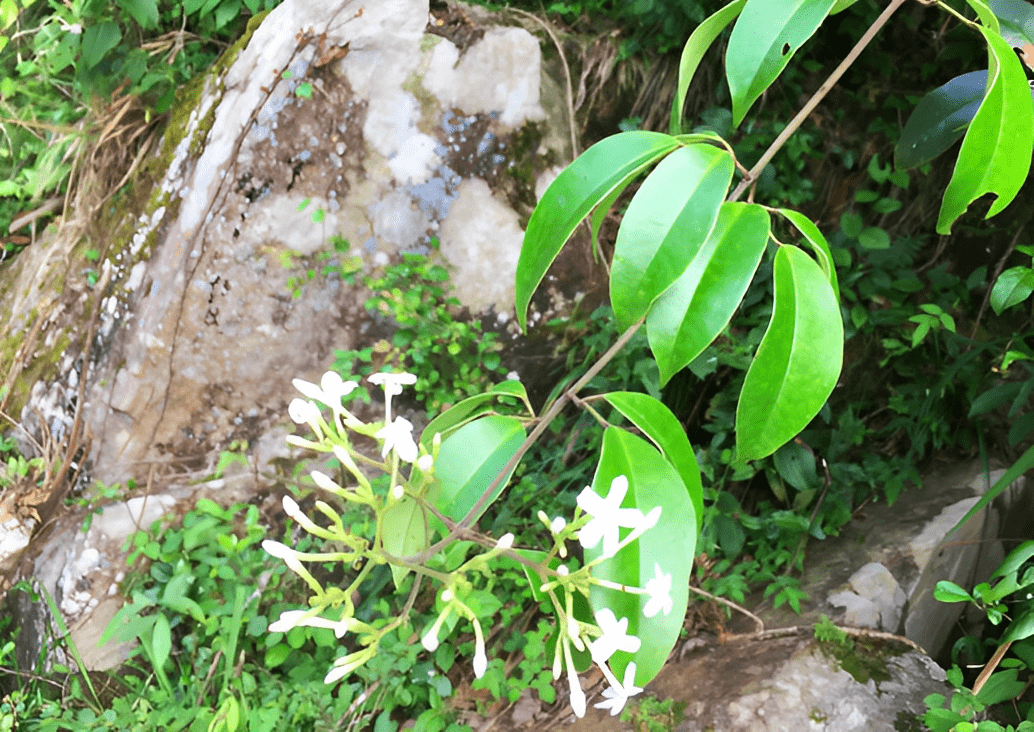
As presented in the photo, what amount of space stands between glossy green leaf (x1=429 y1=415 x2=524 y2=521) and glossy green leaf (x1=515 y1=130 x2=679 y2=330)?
0.57ft

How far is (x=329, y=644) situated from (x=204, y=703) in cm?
32

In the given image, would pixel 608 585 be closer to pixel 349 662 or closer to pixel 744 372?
pixel 349 662

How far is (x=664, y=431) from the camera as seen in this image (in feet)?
2.34

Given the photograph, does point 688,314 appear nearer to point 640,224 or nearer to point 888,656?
point 640,224

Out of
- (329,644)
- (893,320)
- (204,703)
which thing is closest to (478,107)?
(893,320)

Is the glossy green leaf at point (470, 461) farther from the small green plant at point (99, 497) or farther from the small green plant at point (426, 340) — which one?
the small green plant at point (99, 497)

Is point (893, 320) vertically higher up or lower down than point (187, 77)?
lower down

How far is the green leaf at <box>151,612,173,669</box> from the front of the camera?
1337 millimetres

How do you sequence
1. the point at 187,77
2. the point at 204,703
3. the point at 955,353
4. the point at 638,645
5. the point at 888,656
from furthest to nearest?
the point at 187,77 → the point at 955,353 → the point at 204,703 → the point at 888,656 → the point at 638,645

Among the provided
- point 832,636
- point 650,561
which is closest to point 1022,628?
point 832,636

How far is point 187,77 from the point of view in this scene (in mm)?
1705

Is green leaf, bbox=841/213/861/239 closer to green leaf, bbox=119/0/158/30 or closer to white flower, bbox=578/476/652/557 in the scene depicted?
white flower, bbox=578/476/652/557

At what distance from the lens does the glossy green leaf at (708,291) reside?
1.99 ft

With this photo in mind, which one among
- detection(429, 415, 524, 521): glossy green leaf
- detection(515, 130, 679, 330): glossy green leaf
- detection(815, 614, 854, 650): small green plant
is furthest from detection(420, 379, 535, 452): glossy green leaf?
detection(815, 614, 854, 650): small green plant
